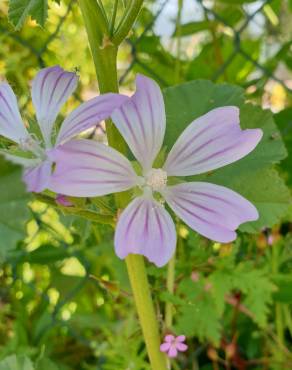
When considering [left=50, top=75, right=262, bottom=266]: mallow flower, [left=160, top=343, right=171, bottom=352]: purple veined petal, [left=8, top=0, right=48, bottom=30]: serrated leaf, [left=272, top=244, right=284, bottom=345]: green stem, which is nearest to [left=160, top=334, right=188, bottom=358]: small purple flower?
[left=160, top=343, right=171, bottom=352]: purple veined petal

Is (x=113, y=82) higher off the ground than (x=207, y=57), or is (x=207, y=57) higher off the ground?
(x=113, y=82)

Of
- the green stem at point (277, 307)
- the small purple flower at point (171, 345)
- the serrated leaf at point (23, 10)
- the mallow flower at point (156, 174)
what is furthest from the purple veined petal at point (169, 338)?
the green stem at point (277, 307)

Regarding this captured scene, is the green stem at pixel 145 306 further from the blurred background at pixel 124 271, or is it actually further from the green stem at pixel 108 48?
the blurred background at pixel 124 271

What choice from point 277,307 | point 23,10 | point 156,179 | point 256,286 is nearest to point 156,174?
point 156,179

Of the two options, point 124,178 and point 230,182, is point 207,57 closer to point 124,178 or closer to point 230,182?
point 230,182

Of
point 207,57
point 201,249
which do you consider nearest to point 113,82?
point 201,249

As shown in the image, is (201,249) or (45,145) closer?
(45,145)
